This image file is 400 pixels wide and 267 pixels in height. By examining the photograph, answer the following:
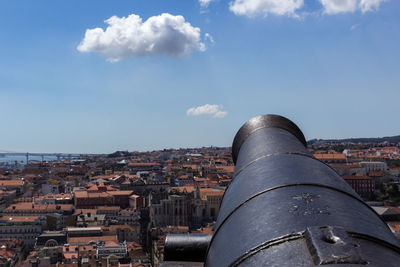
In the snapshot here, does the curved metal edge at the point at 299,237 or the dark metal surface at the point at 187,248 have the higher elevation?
the curved metal edge at the point at 299,237

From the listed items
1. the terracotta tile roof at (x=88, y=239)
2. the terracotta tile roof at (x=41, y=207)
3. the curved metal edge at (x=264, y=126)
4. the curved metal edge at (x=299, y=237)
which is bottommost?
the terracotta tile roof at (x=88, y=239)

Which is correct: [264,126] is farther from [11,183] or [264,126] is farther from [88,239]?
[11,183]

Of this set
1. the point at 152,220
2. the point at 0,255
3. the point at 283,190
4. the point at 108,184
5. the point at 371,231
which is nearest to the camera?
the point at 371,231

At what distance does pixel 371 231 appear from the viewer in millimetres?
1949

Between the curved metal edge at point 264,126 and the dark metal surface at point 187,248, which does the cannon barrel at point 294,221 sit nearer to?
the dark metal surface at point 187,248

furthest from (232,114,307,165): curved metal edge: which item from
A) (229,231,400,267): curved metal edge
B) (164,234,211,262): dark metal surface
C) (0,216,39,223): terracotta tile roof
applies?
(0,216,39,223): terracotta tile roof

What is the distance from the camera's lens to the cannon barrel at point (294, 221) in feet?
5.57

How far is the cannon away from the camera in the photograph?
1697 millimetres

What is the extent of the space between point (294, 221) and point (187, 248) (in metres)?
1.57

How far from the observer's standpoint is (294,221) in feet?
6.48

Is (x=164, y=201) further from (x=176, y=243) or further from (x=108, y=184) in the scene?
(x=176, y=243)

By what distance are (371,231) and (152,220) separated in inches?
1515

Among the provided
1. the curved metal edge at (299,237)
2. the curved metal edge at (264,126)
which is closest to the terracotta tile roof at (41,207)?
the curved metal edge at (264,126)

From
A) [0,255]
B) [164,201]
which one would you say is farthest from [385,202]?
[0,255]
